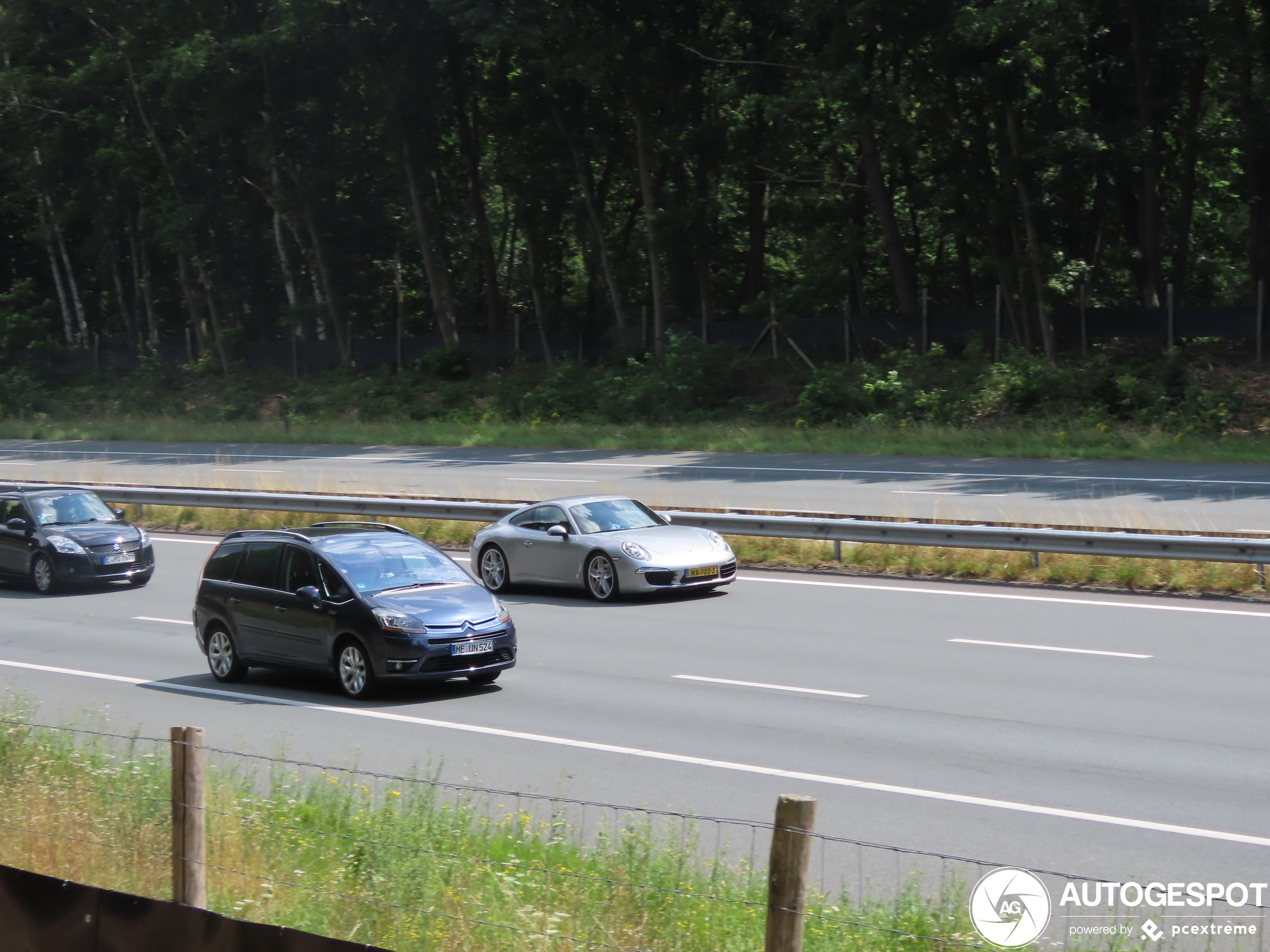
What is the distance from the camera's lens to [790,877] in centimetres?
429

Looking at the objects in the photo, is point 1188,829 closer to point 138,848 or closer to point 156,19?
point 138,848

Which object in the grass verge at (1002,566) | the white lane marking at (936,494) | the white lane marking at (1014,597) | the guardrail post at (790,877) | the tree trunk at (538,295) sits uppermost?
the tree trunk at (538,295)

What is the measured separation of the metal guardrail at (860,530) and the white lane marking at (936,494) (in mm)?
4035

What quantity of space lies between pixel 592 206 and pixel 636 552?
112 feet

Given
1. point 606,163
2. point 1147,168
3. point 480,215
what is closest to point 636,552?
point 1147,168

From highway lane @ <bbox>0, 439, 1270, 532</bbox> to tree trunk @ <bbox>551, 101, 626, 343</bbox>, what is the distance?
12.6 meters

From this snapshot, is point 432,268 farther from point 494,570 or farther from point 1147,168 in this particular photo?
point 494,570

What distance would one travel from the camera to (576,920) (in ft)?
18.4

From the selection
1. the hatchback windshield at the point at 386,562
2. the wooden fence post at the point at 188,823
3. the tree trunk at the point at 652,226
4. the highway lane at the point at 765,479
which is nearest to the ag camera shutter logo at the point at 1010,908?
the wooden fence post at the point at 188,823

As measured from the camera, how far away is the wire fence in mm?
5613

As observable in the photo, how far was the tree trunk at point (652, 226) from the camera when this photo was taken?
46.7 meters

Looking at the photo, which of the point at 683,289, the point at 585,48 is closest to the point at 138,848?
the point at 585,48

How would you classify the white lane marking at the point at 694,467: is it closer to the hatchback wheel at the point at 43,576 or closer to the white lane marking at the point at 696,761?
the hatchback wheel at the point at 43,576

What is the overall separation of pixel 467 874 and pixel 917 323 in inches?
1520
